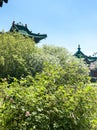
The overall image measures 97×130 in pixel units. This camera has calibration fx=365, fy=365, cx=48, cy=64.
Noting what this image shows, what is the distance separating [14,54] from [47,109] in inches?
1142

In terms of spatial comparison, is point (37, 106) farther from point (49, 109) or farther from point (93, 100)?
point (93, 100)

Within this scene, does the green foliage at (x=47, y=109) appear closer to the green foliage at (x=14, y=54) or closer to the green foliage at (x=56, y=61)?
the green foliage at (x=56, y=61)

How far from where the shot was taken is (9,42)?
114 ft

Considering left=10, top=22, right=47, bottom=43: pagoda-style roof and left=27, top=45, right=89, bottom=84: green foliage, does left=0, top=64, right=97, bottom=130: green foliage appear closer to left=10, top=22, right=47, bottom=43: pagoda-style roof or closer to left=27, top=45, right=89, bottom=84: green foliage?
left=27, top=45, right=89, bottom=84: green foliage

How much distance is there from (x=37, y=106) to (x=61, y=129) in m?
0.51

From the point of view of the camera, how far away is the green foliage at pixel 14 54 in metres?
32.7

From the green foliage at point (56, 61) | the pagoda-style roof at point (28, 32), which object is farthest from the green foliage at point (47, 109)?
the pagoda-style roof at point (28, 32)

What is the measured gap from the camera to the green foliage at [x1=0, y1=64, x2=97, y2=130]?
17.9 feet

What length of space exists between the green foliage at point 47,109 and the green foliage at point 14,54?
26.6 metres

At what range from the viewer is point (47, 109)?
5582mm

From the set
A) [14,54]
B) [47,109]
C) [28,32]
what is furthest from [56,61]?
[47,109]

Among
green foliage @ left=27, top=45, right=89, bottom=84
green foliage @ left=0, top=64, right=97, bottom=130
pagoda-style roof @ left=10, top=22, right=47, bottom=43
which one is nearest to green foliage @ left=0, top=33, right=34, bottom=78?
green foliage @ left=27, top=45, right=89, bottom=84

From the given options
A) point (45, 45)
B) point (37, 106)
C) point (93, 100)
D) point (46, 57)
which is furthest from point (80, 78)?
point (45, 45)

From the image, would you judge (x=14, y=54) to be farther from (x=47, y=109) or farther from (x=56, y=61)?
(x=47, y=109)
